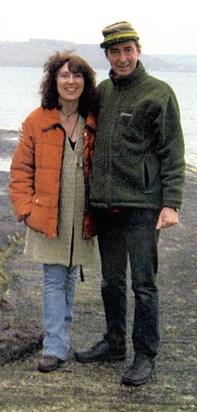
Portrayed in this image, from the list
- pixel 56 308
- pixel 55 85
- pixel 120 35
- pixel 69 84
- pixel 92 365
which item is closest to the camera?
pixel 120 35

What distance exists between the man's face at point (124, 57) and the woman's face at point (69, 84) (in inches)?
9.3

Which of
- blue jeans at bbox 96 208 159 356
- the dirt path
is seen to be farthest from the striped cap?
the dirt path

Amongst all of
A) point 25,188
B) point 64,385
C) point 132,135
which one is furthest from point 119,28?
point 64,385

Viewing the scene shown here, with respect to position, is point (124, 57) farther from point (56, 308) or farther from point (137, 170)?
point (56, 308)

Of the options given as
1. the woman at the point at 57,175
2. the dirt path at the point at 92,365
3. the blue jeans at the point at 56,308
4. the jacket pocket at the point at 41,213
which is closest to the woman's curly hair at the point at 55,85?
the woman at the point at 57,175

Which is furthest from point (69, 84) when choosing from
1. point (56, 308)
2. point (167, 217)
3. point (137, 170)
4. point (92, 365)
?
point (92, 365)

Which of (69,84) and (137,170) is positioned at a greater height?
(69,84)

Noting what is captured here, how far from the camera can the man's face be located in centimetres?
480

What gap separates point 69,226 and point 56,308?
52 centimetres

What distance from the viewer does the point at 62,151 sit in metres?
4.95

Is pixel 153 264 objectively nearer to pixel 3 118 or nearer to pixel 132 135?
pixel 132 135

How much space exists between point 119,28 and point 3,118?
45.6 meters

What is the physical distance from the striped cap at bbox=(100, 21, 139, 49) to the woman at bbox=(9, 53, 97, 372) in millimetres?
234

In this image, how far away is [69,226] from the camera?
5.07 metres
